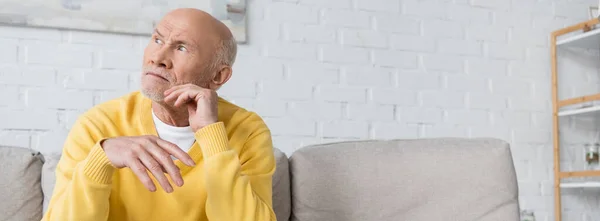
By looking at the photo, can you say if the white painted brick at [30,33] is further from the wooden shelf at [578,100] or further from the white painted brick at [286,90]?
the wooden shelf at [578,100]

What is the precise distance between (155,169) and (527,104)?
2.37 meters

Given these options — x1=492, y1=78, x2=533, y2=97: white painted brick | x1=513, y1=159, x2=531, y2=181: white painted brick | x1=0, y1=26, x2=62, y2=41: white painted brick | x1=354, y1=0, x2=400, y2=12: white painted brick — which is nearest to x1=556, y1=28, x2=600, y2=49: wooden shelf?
x1=492, y1=78, x2=533, y2=97: white painted brick

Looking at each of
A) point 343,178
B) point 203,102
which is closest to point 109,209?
point 203,102

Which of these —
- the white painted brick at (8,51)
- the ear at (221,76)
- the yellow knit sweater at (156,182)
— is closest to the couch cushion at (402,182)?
the yellow knit sweater at (156,182)

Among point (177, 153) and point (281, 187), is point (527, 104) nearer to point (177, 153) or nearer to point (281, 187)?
point (281, 187)

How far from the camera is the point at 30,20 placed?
2365 millimetres

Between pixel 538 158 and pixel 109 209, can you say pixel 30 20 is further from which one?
→ pixel 538 158

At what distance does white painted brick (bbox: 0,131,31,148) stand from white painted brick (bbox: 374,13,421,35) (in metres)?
1.52

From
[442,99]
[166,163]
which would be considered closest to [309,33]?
[442,99]

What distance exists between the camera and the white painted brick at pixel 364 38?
2846 millimetres

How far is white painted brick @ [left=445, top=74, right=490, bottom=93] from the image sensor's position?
119 inches

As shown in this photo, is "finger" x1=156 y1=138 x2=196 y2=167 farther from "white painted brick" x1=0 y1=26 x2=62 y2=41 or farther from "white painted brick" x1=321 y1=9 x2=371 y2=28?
"white painted brick" x1=321 y1=9 x2=371 y2=28

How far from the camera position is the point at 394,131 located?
290 cm

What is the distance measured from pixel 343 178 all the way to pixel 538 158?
1.80 meters
